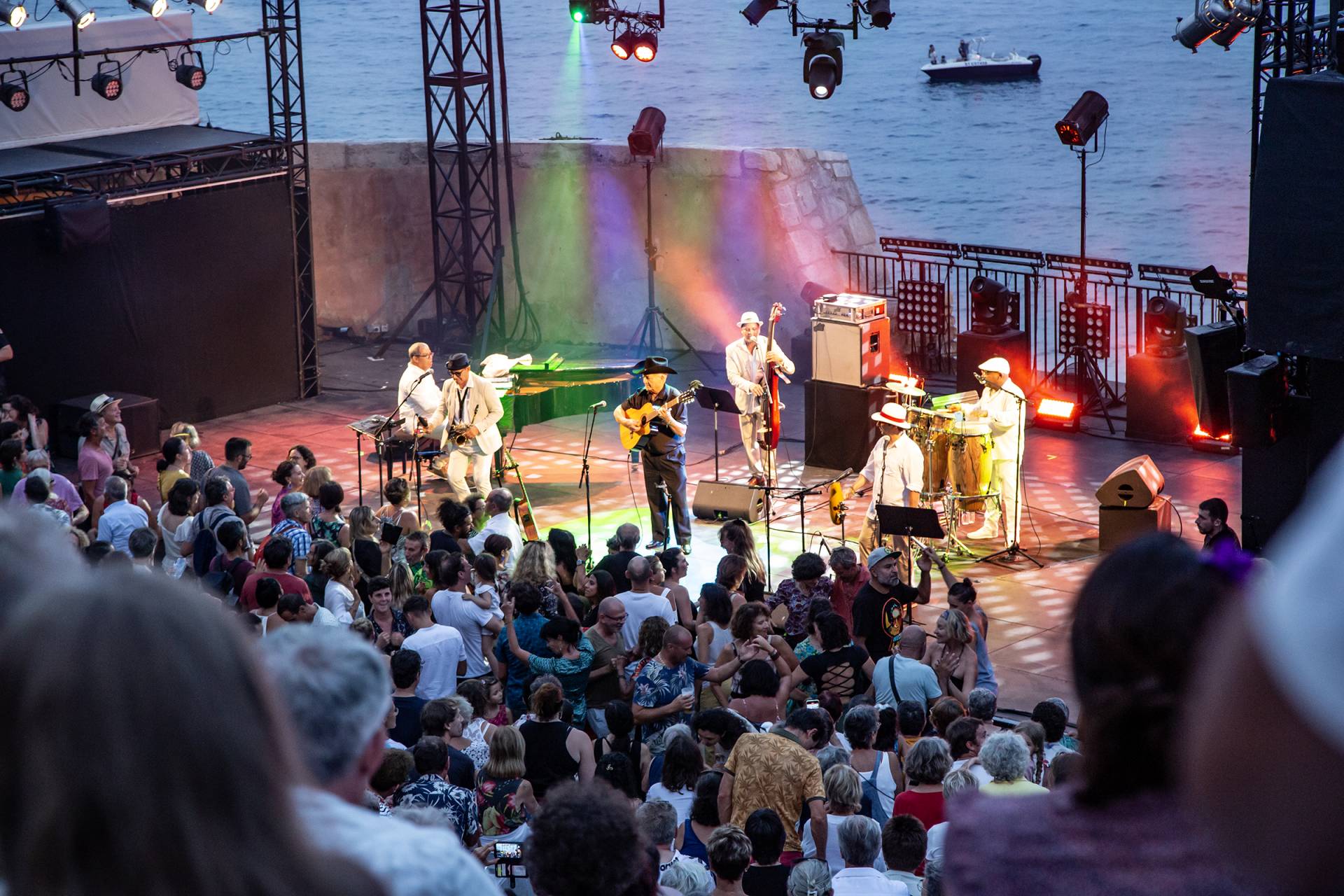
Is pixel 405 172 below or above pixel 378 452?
above

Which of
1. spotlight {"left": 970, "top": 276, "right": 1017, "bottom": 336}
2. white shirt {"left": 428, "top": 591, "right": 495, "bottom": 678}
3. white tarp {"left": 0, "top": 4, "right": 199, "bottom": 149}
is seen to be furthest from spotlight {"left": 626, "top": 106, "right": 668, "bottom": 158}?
white shirt {"left": 428, "top": 591, "right": 495, "bottom": 678}

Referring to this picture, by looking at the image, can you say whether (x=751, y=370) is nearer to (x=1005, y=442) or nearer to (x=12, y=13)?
(x=1005, y=442)

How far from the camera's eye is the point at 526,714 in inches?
271

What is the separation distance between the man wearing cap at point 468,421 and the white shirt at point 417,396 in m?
0.17

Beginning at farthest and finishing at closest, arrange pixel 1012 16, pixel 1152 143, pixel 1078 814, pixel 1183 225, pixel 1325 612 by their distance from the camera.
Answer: pixel 1012 16 < pixel 1152 143 < pixel 1183 225 < pixel 1078 814 < pixel 1325 612

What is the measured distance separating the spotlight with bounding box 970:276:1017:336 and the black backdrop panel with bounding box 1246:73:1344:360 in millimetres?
5553

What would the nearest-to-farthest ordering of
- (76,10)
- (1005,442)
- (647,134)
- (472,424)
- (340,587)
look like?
(340,587) < (1005,442) < (472,424) < (76,10) < (647,134)

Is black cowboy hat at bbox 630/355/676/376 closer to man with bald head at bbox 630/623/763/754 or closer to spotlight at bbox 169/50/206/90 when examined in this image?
man with bald head at bbox 630/623/763/754

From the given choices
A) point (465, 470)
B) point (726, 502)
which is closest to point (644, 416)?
point (726, 502)

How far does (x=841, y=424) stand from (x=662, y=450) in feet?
7.59

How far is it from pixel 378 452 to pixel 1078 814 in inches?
455

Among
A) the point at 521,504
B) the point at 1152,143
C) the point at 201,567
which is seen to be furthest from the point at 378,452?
the point at 1152,143

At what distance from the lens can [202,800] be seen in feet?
3.26

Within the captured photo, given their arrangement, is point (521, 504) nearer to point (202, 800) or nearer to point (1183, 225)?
point (202, 800)
